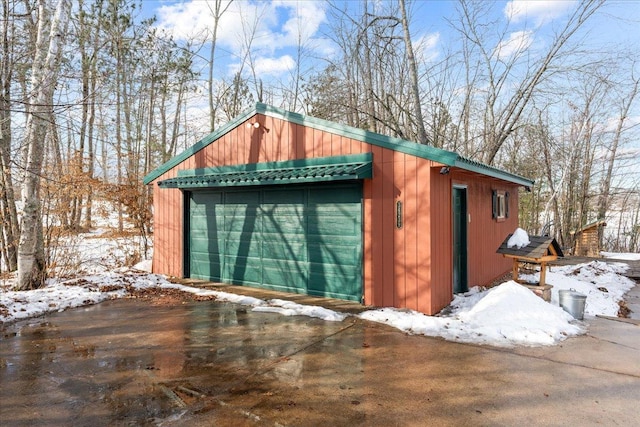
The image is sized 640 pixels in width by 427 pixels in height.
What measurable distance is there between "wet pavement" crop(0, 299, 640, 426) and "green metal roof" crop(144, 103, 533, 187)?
2414 millimetres

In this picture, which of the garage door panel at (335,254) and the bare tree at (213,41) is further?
the bare tree at (213,41)

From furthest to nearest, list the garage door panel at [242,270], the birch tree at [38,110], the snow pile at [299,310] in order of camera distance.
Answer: the garage door panel at [242,270], the birch tree at [38,110], the snow pile at [299,310]

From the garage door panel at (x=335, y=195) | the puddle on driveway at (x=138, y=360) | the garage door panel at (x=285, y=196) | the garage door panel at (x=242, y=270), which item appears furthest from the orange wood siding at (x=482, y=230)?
the garage door panel at (x=242, y=270)

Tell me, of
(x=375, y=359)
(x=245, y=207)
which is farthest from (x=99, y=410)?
(x=245, y=207)

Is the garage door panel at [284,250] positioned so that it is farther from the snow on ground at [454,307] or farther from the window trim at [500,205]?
the window trim at [500,205]

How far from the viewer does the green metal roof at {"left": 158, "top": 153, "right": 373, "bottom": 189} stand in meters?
5.44

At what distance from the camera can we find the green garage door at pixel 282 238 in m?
5.89

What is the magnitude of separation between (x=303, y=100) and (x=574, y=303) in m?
14.2

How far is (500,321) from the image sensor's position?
466 cm

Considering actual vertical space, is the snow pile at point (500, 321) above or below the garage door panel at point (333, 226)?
below

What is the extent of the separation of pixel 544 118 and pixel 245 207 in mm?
16194

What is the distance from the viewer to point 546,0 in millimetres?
10078

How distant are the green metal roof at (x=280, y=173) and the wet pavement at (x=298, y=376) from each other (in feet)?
7.14

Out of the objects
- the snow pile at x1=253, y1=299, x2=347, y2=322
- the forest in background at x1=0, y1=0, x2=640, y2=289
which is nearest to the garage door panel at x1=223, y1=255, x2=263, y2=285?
the snow pile at x1=253, y1=299, x2=347, y2=322
